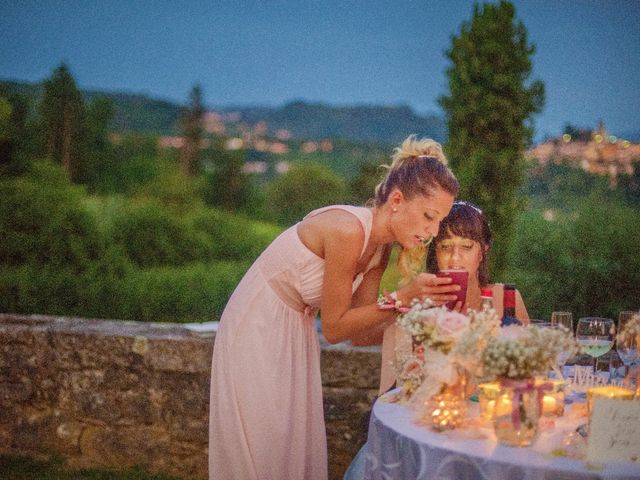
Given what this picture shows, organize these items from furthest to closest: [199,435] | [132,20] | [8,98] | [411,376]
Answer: [132,20] < [8,98] < [199,435] < [411,376]

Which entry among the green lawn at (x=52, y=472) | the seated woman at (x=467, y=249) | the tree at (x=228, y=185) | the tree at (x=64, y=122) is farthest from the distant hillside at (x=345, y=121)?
the green lawn at (x=52, y=472)

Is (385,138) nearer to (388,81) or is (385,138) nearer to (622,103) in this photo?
(388,81)

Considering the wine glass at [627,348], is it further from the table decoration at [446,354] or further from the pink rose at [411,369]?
the pink rose at [411,369]

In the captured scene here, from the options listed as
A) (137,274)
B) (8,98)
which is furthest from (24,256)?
(8,98)

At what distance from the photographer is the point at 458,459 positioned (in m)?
2.24

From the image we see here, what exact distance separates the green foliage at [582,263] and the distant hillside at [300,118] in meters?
2.17

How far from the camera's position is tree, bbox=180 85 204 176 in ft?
24.5

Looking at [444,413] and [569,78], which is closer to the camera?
[444,413]

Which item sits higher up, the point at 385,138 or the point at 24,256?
the point at 385,138

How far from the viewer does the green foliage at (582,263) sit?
5.38 m

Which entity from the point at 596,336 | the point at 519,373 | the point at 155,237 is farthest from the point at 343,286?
the point at 155,237

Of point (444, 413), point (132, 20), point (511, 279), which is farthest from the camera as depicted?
point (132, 20)

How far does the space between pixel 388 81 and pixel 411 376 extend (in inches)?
210

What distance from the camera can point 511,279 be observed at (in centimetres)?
542
